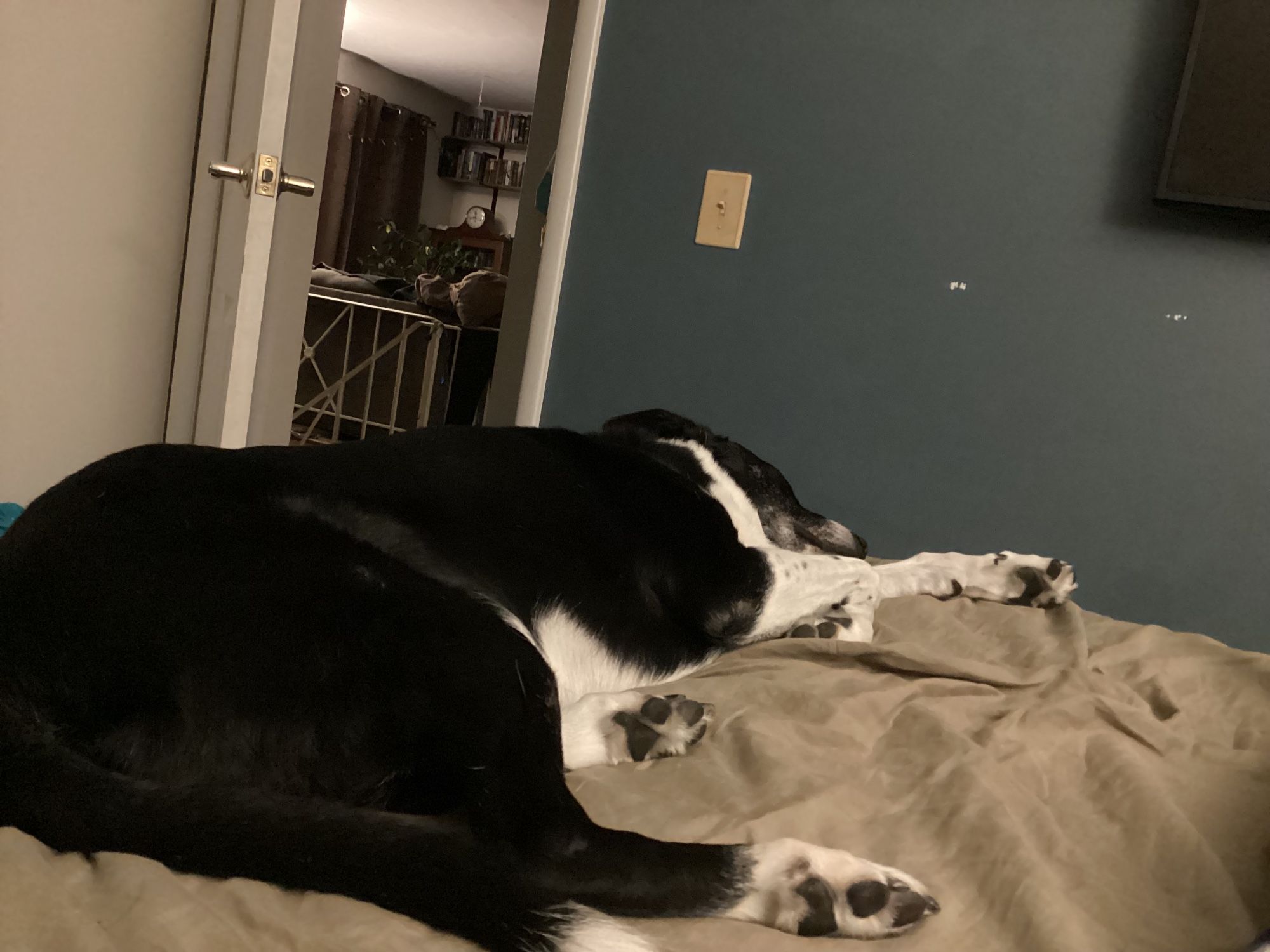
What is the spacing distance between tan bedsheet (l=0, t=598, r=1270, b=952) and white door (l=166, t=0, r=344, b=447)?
4.25ft

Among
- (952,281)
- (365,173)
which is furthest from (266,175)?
(365,173)

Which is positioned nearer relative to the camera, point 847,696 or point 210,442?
point 847,696

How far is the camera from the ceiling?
699cm

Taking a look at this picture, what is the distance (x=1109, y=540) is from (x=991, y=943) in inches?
54.5

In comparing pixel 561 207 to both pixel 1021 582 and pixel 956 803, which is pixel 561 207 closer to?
pixel 1021 582

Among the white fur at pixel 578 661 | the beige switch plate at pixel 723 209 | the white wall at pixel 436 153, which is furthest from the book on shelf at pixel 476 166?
the white fur at pixel 578 661

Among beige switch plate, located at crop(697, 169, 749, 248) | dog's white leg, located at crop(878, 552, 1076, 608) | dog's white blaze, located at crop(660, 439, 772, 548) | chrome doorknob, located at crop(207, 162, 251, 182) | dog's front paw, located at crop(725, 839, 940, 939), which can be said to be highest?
beige switch plate, located at crop(697, 169, 749, 248)

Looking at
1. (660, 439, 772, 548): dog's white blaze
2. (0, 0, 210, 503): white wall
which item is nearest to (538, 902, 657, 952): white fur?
(660, 439, 772, 548): dog's white blaze

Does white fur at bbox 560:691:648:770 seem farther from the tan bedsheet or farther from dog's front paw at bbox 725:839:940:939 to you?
dog's front paw at bbox 725:839:940:939

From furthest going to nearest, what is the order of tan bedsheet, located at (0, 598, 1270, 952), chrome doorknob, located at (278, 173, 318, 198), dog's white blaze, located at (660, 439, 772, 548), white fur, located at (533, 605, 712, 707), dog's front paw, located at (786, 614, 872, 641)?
chrome doorknob, located at (278, 173, 318, 198)
dog's white blaze, located at (660, 439, 772, 548)
dog's front paw, located at (786, 614, 872, 641)
white fur, located at (533, 605, 712, 707)
tan bedsheet, located at (0, 598, 1270, 952)

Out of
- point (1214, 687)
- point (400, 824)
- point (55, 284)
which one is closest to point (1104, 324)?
point (1214, 687)

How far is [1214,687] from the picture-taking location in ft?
4.63

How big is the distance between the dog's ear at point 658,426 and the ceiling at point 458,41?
16.8 ft

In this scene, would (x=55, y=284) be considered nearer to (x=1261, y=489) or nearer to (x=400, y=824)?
(x=400, y=824)
